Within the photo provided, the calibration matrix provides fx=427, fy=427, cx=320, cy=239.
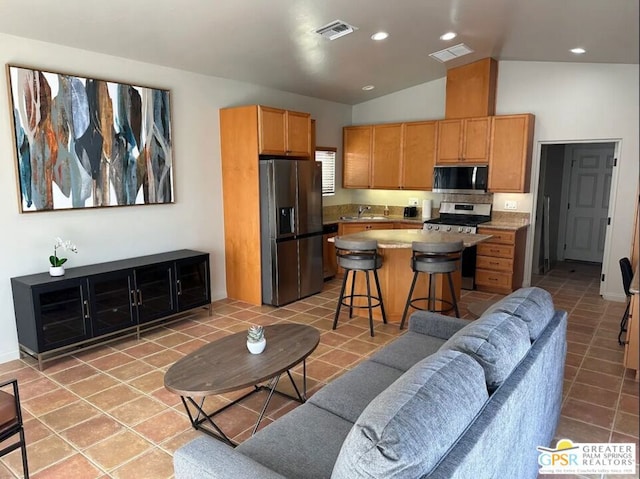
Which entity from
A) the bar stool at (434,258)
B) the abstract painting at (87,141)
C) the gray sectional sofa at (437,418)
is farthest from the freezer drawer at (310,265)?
the gray sectional sofa at (437,418)

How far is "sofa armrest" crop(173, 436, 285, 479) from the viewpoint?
55.2 inches

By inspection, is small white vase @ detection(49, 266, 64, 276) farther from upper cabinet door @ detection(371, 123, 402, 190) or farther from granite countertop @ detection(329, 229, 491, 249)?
upper cabinet door @ detection(371, 123, 402, 190)

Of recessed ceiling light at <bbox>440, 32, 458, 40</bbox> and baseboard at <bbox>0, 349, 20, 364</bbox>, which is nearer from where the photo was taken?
baseboard at <bbox>0, 349, 20, 364</bbox>

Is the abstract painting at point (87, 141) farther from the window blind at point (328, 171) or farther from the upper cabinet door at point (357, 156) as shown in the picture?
the upper cabinet door at point (357, 156)

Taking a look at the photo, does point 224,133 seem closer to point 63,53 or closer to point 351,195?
point 63,53

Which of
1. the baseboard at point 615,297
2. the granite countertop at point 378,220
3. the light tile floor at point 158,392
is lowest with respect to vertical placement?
the light tile floor at point 158,392

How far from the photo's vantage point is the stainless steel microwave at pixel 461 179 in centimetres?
578

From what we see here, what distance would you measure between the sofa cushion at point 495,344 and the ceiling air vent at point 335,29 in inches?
116

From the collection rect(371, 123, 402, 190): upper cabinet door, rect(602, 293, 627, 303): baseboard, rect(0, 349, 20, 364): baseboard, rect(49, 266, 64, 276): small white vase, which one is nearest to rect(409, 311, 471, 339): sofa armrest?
rect(49, 266, 64, 276): small white vase

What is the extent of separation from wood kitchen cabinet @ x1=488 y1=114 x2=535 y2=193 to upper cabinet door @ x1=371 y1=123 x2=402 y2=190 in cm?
143

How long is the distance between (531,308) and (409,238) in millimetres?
2163

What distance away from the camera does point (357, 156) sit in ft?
23.2

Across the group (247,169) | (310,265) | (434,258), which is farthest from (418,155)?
(434,258)

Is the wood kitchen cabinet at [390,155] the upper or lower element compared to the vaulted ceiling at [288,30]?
lower
